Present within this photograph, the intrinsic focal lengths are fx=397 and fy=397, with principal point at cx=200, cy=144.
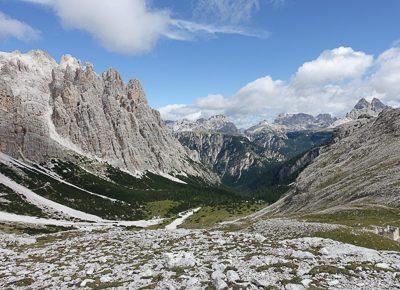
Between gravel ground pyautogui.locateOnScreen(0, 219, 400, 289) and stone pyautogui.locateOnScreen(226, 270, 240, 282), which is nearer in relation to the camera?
gravel ground pyautogui.locateOnScreen(0, 219, 400, 289)

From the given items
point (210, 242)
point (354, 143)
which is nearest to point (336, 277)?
point (210, 242)

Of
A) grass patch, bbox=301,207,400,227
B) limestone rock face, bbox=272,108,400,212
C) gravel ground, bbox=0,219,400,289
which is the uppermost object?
A: limestone rock face, bbox=272,108,400,212

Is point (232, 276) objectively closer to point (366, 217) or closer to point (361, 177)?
point (366, 217)

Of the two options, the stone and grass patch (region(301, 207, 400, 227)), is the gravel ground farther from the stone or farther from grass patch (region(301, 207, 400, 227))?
grass patch (region(301, 207, 400, 227))

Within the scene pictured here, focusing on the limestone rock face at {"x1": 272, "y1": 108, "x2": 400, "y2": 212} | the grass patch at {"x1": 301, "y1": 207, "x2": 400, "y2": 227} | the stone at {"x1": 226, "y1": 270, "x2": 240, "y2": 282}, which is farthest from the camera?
the limestone rock face at {"x1": 272, "y1": 108, "x2": 400, "y2": 212}

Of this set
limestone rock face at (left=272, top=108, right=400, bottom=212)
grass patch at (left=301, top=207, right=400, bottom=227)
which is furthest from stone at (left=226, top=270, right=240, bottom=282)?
limestone rock face at (left=272, top=108, right=400, bottom=212)

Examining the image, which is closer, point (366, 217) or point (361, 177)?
point (366, 217)

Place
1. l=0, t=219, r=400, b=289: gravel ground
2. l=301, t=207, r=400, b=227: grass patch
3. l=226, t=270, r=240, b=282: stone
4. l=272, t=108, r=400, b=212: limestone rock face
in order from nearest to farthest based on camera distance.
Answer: l=0, t=219, r=400, b=289: gravel ground < l=226, t=270, r=240, b=282: stone < l=301, t=207, r=400, b=227: grass patch < l=272, t=108, r=400, b=212: limestone rock face

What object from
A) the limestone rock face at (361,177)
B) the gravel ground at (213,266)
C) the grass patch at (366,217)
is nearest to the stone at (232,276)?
the gravel ground at (213,266)

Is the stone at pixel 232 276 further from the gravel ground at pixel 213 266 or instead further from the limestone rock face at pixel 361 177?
the limestone rock face at pixel 361 177

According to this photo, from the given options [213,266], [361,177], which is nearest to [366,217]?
[213,266]

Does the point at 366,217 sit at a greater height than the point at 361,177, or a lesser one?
lesser

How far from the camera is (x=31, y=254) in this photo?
4491cm

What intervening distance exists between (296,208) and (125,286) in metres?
99.9
